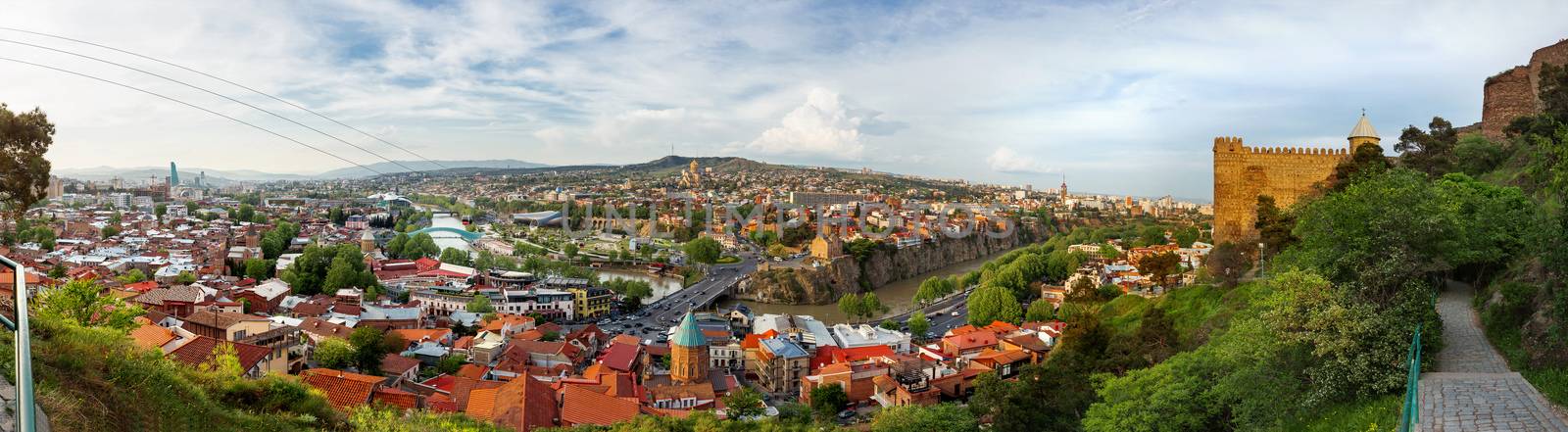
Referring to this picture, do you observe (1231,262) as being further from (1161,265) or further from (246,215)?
(246,215)

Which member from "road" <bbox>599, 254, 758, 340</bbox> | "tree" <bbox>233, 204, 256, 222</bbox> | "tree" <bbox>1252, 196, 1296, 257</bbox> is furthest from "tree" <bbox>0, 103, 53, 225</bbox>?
"tree" <bbox>233, 204, 256, 222</bbox>

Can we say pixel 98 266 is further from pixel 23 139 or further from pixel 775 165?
pixel 775 165

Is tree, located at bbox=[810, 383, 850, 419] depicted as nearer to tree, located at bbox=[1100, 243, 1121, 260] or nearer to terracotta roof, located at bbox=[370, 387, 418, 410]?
terracotta roof, located at bbox=[370, 387, 418, 410]

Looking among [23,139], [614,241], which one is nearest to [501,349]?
[23,139]

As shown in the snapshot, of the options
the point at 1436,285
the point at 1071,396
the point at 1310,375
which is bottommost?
the point at 1071,396

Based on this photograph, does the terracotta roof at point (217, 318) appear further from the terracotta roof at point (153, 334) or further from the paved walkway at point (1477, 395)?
the paved walkway at point (1477, 395)

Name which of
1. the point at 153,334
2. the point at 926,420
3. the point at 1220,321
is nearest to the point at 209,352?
the point at 153,334
